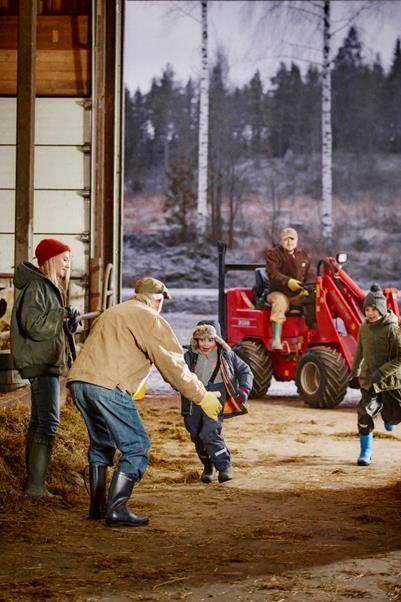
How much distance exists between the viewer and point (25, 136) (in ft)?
35.8

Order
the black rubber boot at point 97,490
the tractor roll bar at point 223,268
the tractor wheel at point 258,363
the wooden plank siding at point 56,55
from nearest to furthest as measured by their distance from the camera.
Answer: the black rubber boot at point 97,490
the wooden plank siding at point 56,55
the tractor wheel at point 258,363
the tractor roll bar at point 223,268

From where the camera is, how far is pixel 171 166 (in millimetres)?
35500

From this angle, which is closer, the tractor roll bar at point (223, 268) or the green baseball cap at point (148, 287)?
the green baseball cap at point (148, 287)

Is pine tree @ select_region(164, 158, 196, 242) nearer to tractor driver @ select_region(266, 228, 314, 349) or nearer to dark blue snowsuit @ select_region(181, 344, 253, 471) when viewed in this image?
tractor driver @ select_region(266, 228, 314, 349)

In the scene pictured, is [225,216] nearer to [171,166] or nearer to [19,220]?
[171,166]

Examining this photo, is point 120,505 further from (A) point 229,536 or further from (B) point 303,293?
(B) point 303,293

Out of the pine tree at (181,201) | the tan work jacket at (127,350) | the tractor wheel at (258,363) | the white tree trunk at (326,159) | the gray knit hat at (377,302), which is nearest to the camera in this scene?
the tan work jacket at (127,350)

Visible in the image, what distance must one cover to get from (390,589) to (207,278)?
25947 millimetres

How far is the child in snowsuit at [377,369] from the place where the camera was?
9.57 m

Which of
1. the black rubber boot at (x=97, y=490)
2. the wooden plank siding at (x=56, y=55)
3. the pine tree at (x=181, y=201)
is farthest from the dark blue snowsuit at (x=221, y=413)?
the pine tree at (x=181, y=201)

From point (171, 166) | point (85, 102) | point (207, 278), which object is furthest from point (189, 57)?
point (85, 102)

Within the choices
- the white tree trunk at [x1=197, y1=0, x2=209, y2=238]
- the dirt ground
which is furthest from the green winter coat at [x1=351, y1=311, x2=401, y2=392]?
the white tree trunk at [x1=197, y1=0, x2=209, y2=238]

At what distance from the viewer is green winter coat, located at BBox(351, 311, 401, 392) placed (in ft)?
31.3

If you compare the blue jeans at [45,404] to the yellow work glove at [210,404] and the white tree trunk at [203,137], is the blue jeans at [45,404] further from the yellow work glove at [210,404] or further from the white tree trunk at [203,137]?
the white tree trunk at [203,137]
